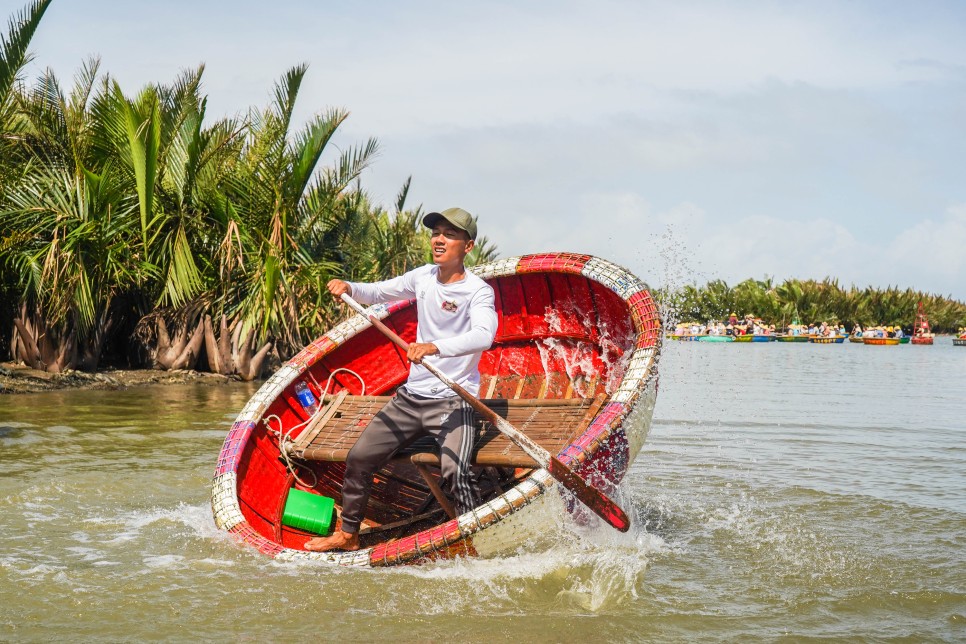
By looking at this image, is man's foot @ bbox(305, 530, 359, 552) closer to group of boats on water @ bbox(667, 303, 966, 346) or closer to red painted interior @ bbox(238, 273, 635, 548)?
red painted interior @ bbox(238, 273, 635, 548)

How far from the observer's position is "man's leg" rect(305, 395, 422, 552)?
4.77 m

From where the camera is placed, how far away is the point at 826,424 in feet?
36.9

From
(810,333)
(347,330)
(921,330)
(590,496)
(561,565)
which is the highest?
(921,330)

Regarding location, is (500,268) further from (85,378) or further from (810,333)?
(810,333)

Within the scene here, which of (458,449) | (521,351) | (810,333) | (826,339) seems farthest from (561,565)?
(810,333)

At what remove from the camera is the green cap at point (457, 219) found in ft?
15.4

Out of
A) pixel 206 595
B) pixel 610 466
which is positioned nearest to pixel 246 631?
pixel 206 595

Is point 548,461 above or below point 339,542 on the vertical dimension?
above

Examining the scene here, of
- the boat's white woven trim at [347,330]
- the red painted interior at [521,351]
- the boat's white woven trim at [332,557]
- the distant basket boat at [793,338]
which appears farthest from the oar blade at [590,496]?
the distant basket boat at [793,338]

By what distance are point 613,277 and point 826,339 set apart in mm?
53392

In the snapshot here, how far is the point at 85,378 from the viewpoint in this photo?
1380 cm

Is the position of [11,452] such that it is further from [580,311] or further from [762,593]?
[762,593]

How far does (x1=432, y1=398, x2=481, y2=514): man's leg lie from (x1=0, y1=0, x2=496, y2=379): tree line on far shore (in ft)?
29.8

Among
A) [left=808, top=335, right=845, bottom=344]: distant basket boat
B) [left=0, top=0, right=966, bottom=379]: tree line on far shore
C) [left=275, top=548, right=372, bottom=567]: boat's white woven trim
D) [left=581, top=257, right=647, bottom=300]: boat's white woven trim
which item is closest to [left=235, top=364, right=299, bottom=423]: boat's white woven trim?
[left=275, top=548, right=372, bottom=567]: boat's white woven trim
